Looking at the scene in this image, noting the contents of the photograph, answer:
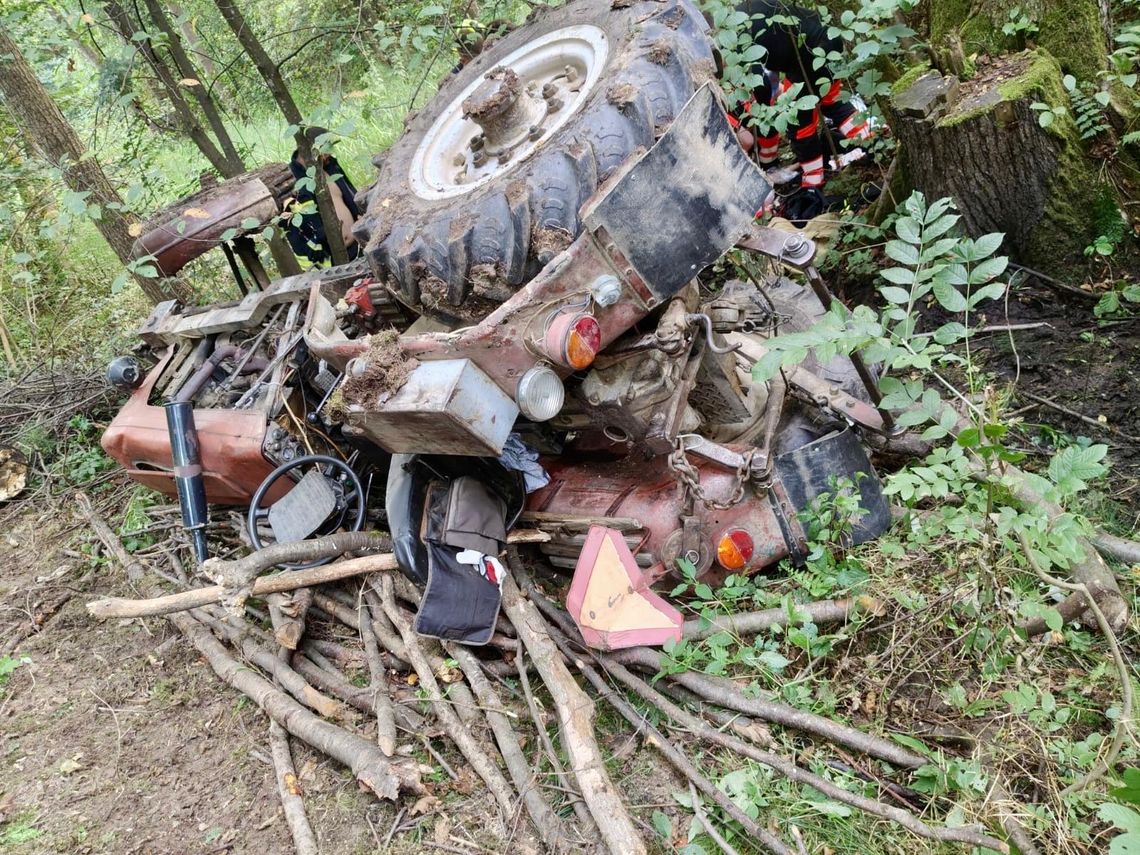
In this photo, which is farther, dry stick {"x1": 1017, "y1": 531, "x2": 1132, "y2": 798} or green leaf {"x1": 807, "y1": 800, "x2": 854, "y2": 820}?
green leaf {"x1": 807, "y1": 800, "x2": 854, "y2": 820}

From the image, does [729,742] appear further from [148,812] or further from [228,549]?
[228,549]

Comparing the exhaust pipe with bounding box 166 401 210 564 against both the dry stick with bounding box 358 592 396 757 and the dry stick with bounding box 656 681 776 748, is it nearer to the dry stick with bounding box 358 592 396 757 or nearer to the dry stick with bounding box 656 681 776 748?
the dry stick with bounding box 358 592 396 757

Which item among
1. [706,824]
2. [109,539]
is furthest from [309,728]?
[109,539]

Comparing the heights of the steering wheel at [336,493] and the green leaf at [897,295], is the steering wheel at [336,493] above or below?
below

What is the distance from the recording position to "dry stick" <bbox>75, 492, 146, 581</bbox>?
374 cm

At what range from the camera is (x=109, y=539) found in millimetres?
3973

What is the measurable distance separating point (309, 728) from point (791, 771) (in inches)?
60.2

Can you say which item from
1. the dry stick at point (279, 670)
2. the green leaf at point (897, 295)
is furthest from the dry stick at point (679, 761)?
the green leaf at point (897, 295)

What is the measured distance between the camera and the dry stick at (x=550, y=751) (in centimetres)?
206

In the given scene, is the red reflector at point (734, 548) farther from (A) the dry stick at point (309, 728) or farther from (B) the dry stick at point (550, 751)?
(A) the dry stick at point (309, 728)

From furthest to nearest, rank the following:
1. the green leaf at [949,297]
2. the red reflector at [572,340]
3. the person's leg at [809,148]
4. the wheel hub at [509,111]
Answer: the person's leg at [809,148] < the wheel hub at [509,111] < the red reflector at [572,340] < the green leaf at [949,297]

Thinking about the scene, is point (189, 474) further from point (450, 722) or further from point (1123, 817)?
point (1123, 817)

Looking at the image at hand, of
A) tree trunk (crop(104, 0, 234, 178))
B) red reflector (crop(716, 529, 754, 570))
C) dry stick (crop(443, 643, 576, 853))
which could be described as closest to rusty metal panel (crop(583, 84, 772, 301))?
red reflector (crop(716, 529, 754, 570))

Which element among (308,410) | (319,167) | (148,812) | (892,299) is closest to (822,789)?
(892,299)
